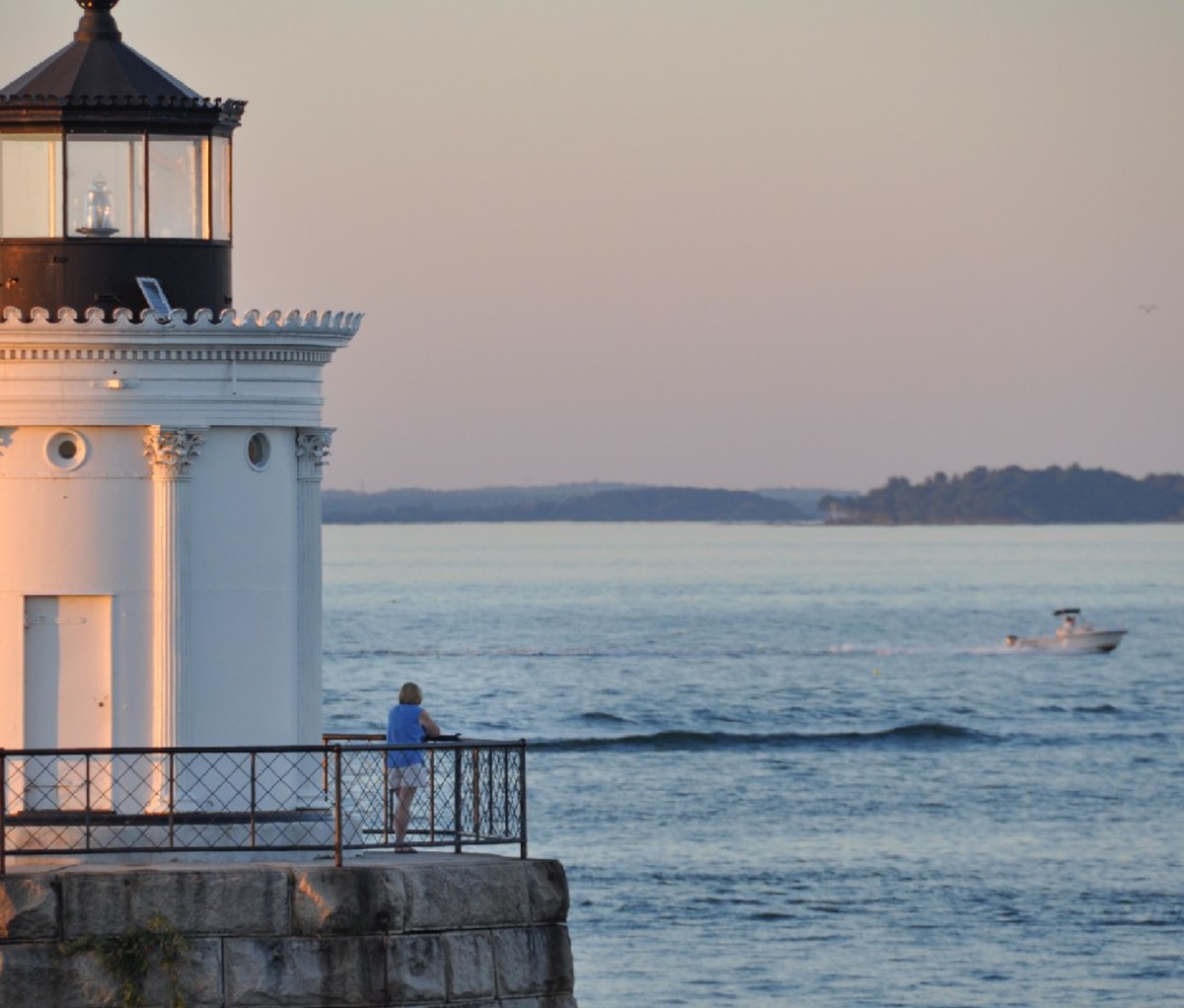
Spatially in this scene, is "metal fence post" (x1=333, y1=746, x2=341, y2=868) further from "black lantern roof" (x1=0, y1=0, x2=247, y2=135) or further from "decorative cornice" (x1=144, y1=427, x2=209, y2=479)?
"black lantern roof" (x1=0, y1=0, x2=247, y2=135)

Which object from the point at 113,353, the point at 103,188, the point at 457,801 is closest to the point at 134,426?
the point at 113,353

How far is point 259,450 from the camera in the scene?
14.9 metres

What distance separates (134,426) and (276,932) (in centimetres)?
299

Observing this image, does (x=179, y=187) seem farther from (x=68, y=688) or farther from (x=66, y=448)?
(x=68, y=688)

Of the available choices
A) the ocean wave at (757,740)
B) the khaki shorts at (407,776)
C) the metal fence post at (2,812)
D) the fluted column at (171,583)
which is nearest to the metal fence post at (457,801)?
the khaki shorts at (407,776)

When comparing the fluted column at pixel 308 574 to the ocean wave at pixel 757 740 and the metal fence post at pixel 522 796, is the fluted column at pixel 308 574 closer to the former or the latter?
the metal fence post at pixel 522 796

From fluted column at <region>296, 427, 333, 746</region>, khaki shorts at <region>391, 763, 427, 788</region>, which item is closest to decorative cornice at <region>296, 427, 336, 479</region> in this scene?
fluted column at <region>296, 427, 333, 746</region>

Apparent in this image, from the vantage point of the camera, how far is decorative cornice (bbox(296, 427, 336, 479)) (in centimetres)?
1512

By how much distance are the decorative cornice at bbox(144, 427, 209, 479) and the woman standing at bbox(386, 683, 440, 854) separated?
1.73m

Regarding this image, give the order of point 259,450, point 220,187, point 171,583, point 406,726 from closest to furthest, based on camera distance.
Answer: point 171,583 → point 259,450 → point 220,187 → point 406,726

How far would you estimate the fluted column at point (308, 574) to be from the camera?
15148mm

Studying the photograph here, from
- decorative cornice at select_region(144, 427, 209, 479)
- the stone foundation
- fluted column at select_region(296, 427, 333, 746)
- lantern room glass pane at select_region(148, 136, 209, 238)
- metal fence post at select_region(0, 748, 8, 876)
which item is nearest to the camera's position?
the stone foundation

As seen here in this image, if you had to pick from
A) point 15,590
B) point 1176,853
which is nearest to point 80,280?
point 15,590

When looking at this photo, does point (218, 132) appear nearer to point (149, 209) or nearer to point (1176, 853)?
point (149, 209)
